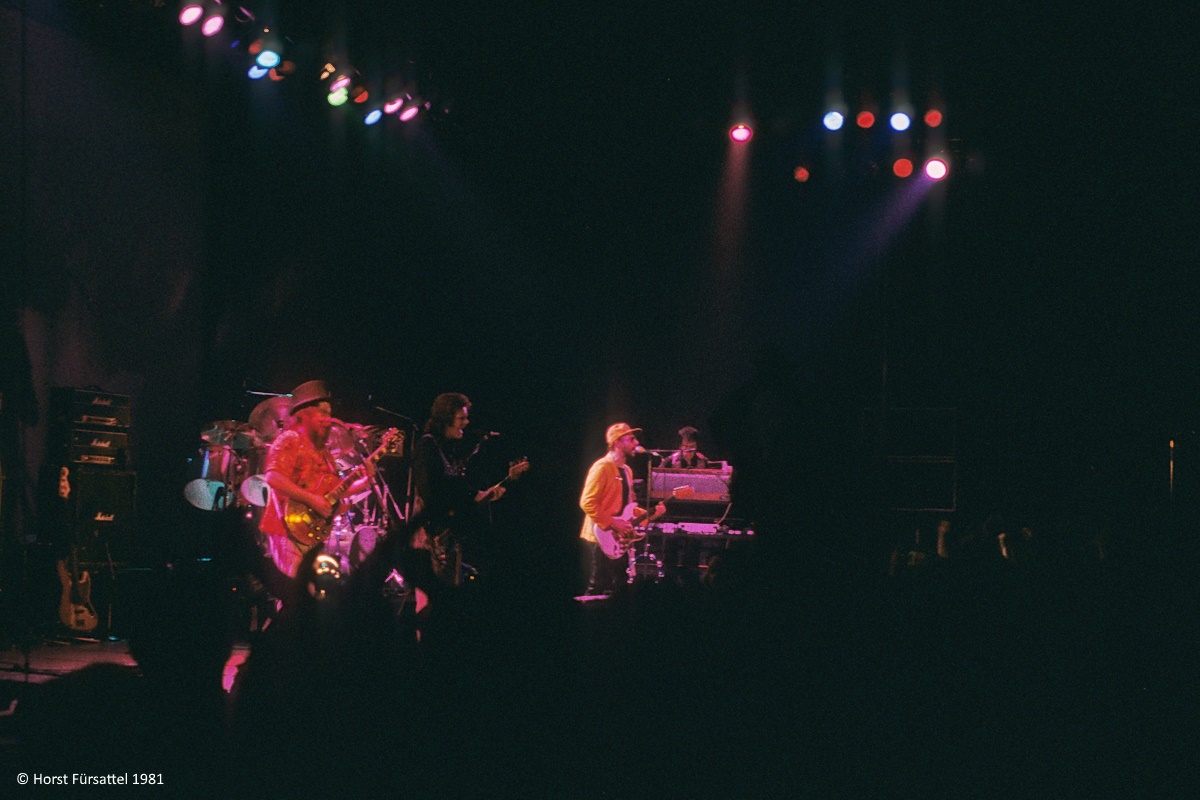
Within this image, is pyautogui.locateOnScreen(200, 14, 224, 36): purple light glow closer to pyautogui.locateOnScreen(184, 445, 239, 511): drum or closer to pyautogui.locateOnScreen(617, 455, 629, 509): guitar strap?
pyautogui.locateOnScreen(184, 445, 239, 511): drum

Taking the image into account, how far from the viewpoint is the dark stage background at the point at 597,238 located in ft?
24.9

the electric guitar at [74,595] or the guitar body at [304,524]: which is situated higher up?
the guitar body at [304,524]

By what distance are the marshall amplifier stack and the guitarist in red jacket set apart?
1.09 m

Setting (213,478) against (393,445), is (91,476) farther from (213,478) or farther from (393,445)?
(393,445)

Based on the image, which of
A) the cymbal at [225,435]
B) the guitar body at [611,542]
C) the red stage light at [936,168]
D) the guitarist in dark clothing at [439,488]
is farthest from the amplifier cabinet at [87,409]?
the red stage light at [936,168]

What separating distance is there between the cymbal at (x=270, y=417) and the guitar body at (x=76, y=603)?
1.89 m

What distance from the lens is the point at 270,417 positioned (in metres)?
8.16

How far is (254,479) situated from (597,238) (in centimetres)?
479

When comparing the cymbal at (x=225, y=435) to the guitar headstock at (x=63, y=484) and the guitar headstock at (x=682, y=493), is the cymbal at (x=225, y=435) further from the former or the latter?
the guitar headstock at (x=682, y=493)

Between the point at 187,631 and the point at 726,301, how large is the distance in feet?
29.6

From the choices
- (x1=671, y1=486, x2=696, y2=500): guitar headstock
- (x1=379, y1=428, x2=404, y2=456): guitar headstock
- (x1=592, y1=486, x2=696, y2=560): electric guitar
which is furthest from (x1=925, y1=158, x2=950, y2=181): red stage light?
(x1=379, y1=428, x2=404, y2=456): guitar headstock

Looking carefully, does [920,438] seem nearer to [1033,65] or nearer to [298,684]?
[1033,65]

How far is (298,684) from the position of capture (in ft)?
12.1

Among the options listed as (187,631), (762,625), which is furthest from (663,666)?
(187,631)
